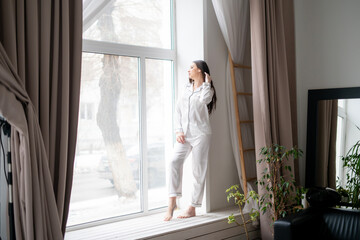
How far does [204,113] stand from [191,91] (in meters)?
0.25

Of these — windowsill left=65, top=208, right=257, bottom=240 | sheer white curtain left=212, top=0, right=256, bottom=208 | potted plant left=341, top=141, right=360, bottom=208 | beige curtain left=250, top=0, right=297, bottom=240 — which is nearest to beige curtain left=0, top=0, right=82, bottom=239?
windowsill left=65, top=208, right=257, bottom=240

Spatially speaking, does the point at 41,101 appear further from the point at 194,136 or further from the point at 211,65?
the point at 211,65

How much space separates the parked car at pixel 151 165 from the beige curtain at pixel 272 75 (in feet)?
3.32

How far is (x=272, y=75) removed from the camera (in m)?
3.81

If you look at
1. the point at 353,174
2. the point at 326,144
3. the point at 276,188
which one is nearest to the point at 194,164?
the point at 276,188

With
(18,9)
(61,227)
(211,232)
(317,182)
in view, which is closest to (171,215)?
(211,232)

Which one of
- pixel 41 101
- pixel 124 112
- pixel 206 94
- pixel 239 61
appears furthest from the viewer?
pixel 239 61

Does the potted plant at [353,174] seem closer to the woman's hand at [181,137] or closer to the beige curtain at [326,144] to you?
the beige curtain at [326,144]

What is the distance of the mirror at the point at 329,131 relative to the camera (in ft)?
12.0

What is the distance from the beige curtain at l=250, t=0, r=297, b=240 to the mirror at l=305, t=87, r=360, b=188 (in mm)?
220

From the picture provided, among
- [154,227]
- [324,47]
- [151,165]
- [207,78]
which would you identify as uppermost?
[324,47]

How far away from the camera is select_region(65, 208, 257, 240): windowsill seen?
3.03 meters

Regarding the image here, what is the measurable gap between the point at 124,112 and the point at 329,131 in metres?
2.16

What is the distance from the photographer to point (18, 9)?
2.37 m
